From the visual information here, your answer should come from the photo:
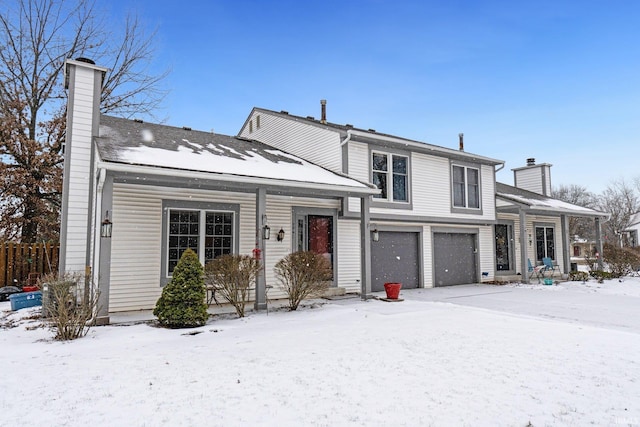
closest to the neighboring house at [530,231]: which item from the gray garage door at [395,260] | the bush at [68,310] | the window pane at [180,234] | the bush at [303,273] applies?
the gray garage door at [395,260]

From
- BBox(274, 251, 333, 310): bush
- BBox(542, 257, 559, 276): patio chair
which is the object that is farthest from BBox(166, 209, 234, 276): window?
BBox(542, 257, 559, 276): patio chair

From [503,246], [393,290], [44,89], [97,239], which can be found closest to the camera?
[97,239]

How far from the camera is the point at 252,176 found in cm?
796

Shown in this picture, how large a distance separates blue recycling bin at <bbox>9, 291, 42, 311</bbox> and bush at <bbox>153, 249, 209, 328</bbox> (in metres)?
4.14

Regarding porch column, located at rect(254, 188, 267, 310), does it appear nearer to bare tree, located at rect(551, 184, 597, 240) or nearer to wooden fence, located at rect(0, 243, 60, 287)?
wooden fence, located at rect(0, 243, 60, 287)

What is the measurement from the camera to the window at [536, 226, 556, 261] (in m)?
16.0

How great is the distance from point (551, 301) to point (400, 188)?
4.99 meters

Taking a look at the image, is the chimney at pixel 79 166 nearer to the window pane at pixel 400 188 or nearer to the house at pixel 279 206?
the house at pixel 279 206

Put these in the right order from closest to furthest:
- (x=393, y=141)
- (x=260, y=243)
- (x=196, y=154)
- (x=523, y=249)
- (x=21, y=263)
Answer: (x=260, y=243), (x=196, y=154), (x=21, y=263), (x=393, y=141), (x=523, y=249)

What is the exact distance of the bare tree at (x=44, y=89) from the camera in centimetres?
1456

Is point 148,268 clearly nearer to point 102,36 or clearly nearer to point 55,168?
point 55,168

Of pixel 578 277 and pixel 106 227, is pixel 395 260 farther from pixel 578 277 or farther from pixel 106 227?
pixel 106 227

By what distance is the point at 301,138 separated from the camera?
1255cm

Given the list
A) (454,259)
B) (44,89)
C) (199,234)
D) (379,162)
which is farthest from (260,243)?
(44,89)
